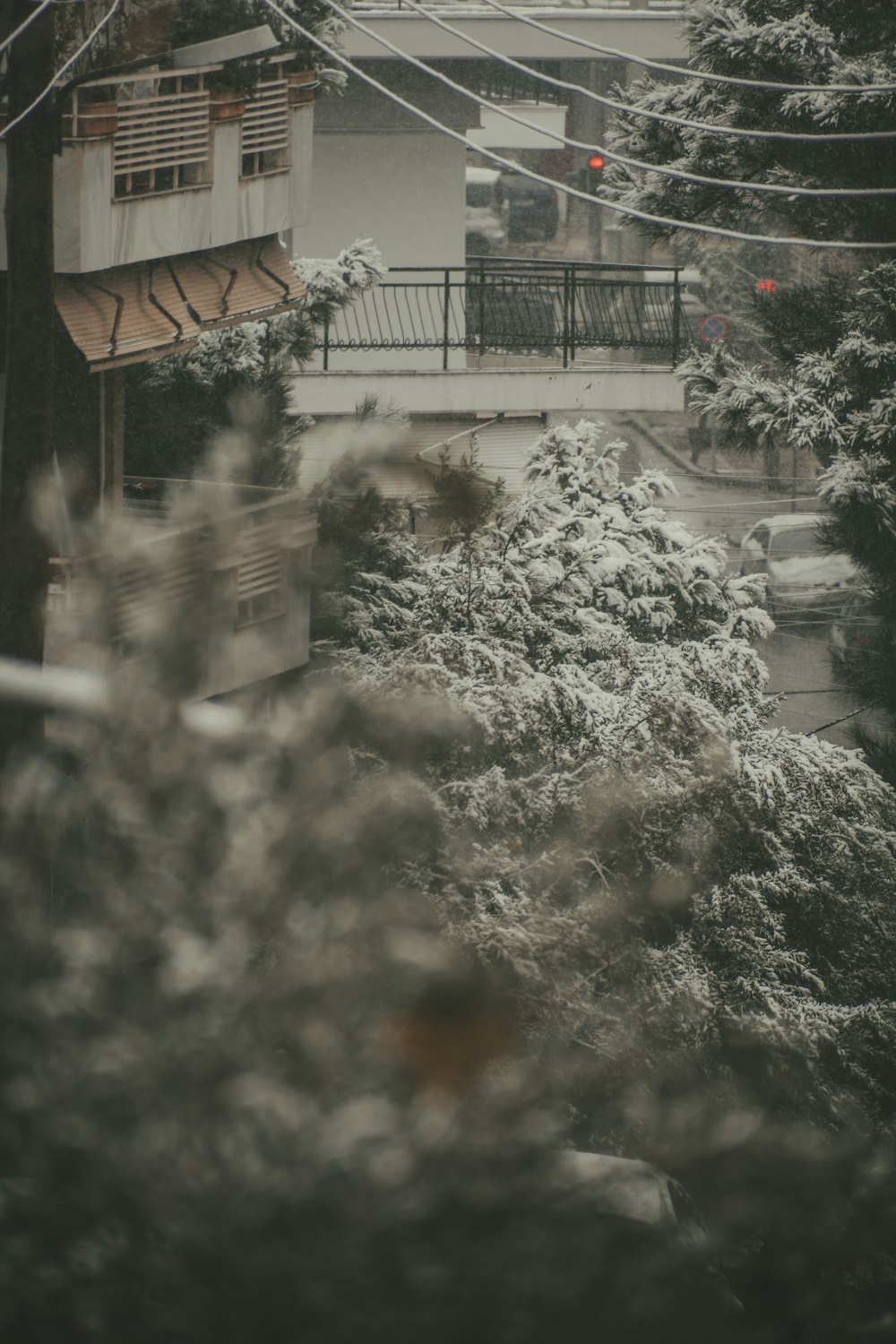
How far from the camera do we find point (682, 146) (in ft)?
50.6

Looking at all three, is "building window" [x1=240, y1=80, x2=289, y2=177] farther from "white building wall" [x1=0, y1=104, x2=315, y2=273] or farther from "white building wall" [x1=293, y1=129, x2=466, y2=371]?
"white building wall" [x1=293, y1=129, x2=466, y2=371]

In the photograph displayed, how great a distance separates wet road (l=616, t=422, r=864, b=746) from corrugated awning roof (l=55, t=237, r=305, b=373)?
17.5 ft

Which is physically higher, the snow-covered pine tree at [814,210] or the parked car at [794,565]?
the snow-covered pine tree at [814,210]

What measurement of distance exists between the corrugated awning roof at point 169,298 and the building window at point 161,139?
0.63 metres

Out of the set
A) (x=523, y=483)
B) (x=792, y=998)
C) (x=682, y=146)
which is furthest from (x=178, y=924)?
(x=682, y=146)

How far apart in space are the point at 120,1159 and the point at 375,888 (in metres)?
1.05

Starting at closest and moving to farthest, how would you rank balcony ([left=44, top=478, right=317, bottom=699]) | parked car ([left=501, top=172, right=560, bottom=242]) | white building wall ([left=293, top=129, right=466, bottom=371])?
balcony ([left=44, top=478, right=317, bottom=699]), white building wall ([left=293, top=129, right=466, bottom=371]), parked car ([left=501, top=172, right=560, bottom=242])

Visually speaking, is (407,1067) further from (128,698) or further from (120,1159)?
(128,698)

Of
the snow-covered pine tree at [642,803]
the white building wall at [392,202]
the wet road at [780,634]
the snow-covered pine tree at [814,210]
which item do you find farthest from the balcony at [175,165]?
the white building wall at [392,202]

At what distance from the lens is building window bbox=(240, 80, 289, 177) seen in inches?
514

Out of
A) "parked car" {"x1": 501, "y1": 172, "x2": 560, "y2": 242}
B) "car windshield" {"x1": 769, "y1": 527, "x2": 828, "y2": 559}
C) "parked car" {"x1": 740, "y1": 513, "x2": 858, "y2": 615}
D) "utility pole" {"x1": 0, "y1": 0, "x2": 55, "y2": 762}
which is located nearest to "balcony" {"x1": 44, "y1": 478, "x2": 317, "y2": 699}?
"utility pole" {"x1": 0, "y1": 0, "x2": 55, "y2": 762}

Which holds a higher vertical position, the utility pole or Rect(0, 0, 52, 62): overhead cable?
Rect(0, 0, 52, 62): overhead cable

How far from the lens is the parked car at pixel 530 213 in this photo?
50844mm

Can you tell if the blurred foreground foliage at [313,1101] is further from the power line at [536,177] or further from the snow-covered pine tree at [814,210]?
the snow-covered pine tree at [814,210]
